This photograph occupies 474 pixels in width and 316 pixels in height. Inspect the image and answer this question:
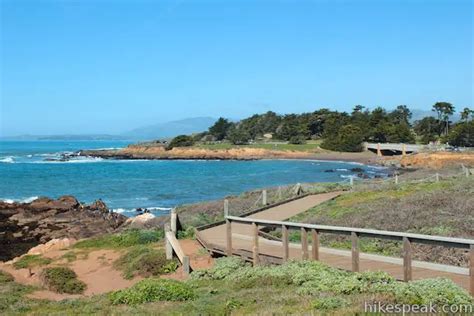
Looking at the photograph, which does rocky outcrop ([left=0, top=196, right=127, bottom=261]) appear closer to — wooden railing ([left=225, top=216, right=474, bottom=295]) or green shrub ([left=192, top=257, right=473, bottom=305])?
wooden railing ([left=225, top=216, right=474, bottom=295])

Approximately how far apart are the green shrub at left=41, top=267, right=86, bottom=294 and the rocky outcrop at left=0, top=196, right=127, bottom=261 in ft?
22.5

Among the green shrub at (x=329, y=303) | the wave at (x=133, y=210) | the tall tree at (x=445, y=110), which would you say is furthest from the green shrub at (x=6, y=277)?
the tall tree at (x=445, y=110)

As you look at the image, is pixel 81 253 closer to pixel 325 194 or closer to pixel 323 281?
pixel 323 281

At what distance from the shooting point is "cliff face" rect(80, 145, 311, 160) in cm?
11206

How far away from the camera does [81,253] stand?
18906mm

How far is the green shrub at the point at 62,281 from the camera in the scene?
48.0ft

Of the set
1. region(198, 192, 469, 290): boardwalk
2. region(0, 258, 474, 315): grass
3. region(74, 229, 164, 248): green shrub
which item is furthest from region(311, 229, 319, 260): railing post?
region(74, 229, 164, 248): green shrub

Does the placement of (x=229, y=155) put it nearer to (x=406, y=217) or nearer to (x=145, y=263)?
(x=406, y=217)

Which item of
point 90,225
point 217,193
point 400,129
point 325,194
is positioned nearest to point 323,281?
point 325,194

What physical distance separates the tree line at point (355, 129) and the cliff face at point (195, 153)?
255 inches

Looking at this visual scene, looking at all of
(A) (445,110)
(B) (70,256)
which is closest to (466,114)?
(A) (445,110)

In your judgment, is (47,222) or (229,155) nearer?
(47,222)

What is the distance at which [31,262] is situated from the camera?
18250 millimetres

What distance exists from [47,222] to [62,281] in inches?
721
